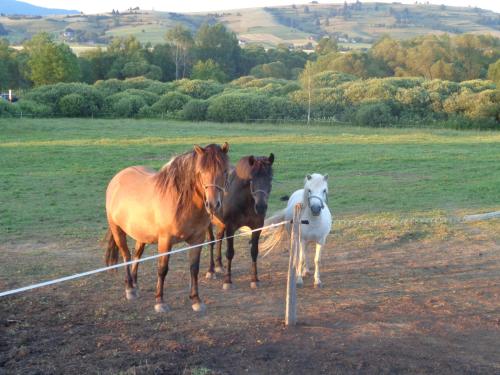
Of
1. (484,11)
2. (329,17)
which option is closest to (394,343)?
(329,17)

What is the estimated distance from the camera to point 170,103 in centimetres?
4438

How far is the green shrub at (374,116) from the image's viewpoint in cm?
3931

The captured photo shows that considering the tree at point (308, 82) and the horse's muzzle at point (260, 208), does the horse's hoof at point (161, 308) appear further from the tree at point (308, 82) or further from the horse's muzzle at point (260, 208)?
the tree at point (308, 82)

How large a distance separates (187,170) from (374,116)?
34.6 metres

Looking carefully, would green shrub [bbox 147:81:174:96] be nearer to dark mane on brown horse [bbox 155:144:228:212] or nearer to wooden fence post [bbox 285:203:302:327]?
dark mane on brown horse [bbox 155:144:228:212]

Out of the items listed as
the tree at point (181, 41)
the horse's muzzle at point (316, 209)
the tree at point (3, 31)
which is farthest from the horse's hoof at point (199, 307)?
the tree at point (3, 31)

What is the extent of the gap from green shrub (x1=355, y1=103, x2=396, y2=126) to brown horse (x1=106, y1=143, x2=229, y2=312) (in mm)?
33789

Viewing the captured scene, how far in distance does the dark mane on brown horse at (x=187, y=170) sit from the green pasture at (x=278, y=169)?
4399mm

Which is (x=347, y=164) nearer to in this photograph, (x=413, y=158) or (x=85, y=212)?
(x=413, y=158)

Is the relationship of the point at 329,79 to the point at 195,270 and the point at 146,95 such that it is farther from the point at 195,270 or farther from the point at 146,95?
the point at 195,270

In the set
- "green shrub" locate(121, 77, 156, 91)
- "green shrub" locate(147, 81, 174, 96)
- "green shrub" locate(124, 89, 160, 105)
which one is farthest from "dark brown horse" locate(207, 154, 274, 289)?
"green shrub" locate(121, 77, 156, 91)

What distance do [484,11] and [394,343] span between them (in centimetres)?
21187

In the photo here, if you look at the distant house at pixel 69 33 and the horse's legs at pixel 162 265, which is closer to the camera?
the horse's legs at pixel 162 265

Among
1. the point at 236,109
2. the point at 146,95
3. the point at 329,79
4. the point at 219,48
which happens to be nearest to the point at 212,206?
the point at 236,109
